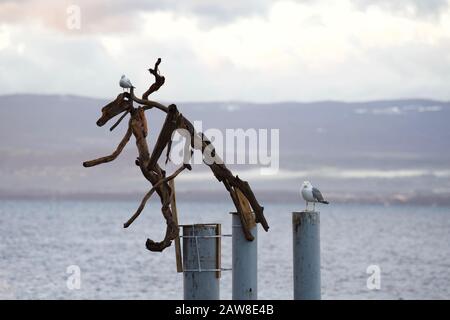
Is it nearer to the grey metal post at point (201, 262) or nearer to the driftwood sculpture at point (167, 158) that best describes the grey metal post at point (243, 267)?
the driftwood sculpture at point (167, 158)

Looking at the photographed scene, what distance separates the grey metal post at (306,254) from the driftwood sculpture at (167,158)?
1.70 ft

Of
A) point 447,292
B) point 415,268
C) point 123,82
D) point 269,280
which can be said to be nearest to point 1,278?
point 269,280

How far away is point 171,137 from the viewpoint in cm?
1612

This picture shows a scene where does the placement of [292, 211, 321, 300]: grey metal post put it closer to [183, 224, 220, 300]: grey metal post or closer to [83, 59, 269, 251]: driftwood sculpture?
[83, 59, 269, 251]: driftwood sculpture

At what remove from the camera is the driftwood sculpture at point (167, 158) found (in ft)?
52.5

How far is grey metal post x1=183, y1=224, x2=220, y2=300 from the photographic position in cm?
1576

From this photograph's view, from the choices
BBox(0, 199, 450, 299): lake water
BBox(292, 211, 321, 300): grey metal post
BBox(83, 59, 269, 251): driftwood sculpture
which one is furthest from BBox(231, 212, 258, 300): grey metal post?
BBox(0, 199, 450, 299): lake water

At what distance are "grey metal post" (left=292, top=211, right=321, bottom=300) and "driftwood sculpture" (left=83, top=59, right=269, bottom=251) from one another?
0.52 metres

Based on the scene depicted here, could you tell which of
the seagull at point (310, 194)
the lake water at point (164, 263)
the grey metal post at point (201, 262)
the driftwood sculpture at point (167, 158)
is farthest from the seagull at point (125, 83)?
the lake water at point (164, 263)

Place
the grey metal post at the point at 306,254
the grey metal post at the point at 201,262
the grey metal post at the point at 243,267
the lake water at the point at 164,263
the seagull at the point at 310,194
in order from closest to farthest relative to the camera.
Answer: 1. the grey metal post at the point at 201,262
2. the grey metal post at the point at 306,254
3. the grey metal post at the point at 243,267
4. the seagull at the point at 310,194
5. the lake water at the point at 164,263
